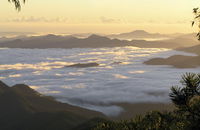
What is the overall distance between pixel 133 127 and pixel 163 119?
9.41ft

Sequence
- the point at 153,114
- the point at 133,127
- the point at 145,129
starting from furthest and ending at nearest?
the point at 153,114 < the point at 133,127 < the point at 145,129

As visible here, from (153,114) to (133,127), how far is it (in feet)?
23.7

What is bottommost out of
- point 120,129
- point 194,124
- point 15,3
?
point 120,129

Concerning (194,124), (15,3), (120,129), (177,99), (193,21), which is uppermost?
(15,3)

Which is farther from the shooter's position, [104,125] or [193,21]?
[104,125]

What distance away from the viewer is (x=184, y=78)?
63.3ft

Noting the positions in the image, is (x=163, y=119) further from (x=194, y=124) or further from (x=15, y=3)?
(x=15, y=3)

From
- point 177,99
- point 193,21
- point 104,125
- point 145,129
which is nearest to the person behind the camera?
point 177,99

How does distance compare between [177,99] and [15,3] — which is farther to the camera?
[15,3]

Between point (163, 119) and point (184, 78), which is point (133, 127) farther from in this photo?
point (184, 78)

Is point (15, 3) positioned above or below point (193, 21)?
above

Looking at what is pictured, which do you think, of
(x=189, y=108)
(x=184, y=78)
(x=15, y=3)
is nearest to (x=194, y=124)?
(x=189, y=108)

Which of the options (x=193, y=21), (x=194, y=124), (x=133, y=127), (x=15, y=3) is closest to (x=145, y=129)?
(x=133, y=127)

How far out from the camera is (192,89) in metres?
19.1
